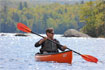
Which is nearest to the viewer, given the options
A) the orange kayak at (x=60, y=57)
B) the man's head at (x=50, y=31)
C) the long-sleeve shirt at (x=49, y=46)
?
the man's head at (x=50, y=31)

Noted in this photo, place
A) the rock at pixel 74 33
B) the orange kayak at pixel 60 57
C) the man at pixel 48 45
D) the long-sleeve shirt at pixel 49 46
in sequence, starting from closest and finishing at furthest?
the orange kayak at pixel 60 57 → the man at pixel 48 45 → the long-sleeve shirt at pixel 49 46 → the rock at pixel 74 33

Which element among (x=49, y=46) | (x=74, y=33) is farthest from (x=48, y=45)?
(x=74, y=33)

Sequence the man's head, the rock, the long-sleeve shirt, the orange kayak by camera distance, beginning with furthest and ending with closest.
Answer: the rock → the long-sleeve shirt → the orange kayak → the man's head

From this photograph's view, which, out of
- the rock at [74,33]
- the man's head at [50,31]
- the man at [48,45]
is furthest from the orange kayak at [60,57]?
the rock at [74,33]

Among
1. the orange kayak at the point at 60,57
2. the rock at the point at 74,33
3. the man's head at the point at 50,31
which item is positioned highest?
the man's head at the point at 50,31

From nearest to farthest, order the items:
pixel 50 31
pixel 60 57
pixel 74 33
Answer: pixel 50 31 < pixel 60 57 < pixel 74 33

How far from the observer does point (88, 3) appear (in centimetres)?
7231

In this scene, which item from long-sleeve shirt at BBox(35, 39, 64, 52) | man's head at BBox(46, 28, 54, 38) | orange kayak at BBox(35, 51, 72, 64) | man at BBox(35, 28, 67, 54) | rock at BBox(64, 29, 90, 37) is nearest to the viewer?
man's head at BBox(46, 28, 54, 38)

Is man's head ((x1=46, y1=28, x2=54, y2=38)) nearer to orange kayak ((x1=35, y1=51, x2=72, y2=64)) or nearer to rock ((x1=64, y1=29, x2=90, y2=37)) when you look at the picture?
orange kayak ((x1=35, y1=51, x2=72, y2=64))

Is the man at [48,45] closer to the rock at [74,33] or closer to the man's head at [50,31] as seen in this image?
the man's head at [50,31]

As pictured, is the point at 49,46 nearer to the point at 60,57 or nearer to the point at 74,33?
the point at 60,57

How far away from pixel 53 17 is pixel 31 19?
1433 centimetres

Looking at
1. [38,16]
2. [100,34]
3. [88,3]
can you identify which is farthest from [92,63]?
[38,16]

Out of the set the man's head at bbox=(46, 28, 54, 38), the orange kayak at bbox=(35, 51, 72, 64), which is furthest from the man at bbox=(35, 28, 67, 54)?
the orange kayak at bbox=(35, 51, 72, 64)
